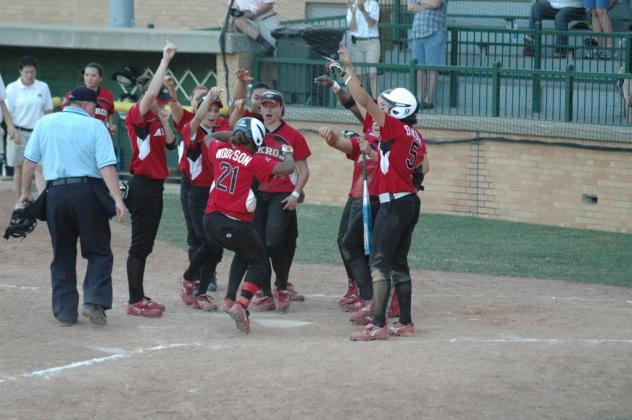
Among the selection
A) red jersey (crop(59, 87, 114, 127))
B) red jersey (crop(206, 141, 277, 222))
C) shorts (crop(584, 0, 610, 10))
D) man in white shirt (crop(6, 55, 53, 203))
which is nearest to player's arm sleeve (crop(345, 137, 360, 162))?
red jersey (crop(206, 141, 277, 222))

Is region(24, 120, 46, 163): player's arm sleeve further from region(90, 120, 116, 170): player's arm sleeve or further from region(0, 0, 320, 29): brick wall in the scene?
region(0, 0, 320, 29): brick wall

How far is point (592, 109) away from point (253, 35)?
554 centimetres

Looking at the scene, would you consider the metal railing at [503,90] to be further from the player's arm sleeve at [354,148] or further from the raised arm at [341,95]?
the player's arm sleeve at [354,148]

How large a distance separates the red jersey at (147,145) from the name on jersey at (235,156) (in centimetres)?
75

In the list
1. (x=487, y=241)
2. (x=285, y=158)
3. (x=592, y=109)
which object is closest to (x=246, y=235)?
(x=285, y=158)

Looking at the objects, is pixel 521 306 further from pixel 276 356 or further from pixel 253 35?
pixel 253 35

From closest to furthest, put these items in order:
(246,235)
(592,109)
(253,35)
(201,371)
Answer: (201,371) < (246,235) < (592,109) < (253,35)

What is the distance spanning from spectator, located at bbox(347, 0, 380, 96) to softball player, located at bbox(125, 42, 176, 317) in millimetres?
8561

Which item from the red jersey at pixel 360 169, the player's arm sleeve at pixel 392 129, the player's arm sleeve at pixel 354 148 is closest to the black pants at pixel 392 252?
the player's arm sleeve at pixel 392 129

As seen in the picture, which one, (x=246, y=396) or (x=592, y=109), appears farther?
(x=592, y=109)

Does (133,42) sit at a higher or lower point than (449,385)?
higher

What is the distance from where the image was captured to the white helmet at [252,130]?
906cm

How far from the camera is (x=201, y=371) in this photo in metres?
7.73

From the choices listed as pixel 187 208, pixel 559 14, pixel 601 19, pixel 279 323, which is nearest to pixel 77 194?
pixel 187 208
